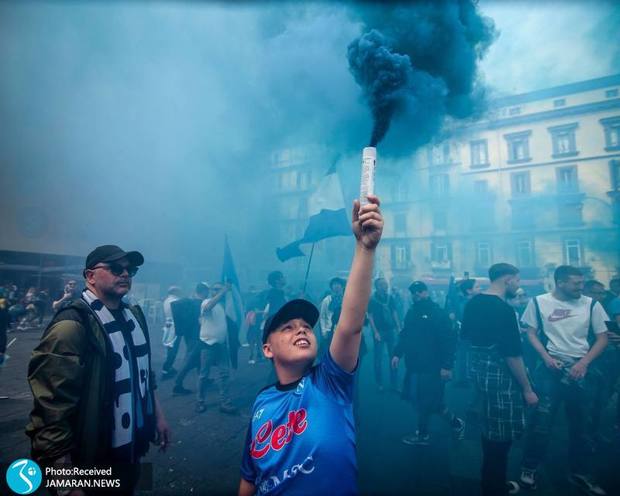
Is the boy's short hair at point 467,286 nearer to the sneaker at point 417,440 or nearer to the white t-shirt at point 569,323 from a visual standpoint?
the white t-shirt at point 569,323

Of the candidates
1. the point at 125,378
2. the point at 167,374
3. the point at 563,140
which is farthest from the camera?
the point at 563,140

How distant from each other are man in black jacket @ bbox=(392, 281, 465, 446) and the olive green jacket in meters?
3.57

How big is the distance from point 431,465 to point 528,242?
29.4m

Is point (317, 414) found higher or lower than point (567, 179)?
lower

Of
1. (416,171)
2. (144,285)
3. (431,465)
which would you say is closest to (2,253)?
(144,285)

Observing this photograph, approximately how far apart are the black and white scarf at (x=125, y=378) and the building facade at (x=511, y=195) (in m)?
19.4

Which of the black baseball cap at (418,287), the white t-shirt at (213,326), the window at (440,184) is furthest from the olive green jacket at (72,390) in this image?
the window at (440,184)

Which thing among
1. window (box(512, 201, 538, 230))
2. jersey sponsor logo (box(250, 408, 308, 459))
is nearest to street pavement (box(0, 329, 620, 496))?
jersey sponsor logo (box(250, 408, 308, 459))

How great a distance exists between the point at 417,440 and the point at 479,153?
3238 cm

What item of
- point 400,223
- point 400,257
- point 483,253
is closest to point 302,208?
point 400,223

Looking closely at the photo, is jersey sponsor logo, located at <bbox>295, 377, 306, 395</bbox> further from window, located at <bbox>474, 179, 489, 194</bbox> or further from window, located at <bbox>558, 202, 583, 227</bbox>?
window, located at <bbox>474, 179, 489, 194</bbox>

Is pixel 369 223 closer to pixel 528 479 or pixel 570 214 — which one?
pixel 528 479

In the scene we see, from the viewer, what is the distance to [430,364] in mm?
4047

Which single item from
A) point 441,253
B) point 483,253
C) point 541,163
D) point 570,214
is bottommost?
point 483,253
